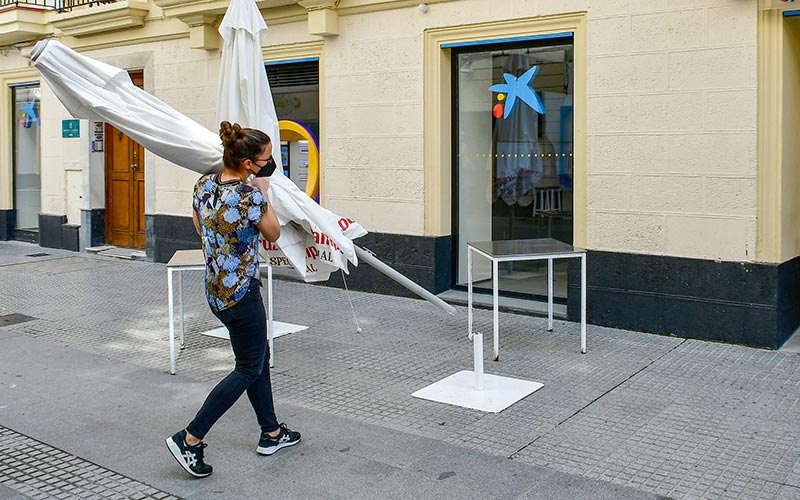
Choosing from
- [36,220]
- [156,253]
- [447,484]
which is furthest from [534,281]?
[36,220]

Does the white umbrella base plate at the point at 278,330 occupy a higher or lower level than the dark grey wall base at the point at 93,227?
lower

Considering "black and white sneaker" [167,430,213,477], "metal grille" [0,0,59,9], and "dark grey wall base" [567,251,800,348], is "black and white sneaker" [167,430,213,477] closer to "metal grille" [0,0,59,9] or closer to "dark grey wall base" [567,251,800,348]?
"dark grey wall base" [567,251,800,348]

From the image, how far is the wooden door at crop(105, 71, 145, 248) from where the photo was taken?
1381 centimetres

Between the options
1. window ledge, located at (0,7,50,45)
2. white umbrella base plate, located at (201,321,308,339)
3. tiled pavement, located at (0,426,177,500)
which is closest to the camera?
tiled pavement, located at (0,426,177,500)

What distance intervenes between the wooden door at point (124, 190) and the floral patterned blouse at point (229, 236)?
30.5 feet

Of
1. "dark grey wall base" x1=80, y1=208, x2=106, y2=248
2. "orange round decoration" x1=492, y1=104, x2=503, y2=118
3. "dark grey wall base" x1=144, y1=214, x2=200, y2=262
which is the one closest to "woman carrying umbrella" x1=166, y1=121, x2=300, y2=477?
"orange round decoration" x1=492, y1=104, x2=503, y2=118

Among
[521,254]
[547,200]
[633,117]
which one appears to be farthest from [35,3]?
[521,254]

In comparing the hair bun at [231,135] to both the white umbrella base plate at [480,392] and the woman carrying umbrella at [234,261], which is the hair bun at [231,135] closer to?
the woman carrying umbrella at [234,261]

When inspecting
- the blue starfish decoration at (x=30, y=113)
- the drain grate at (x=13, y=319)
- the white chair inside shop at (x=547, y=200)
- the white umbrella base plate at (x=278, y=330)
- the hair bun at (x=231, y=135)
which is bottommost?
the white umbrella base plate at (x=278, y=330)

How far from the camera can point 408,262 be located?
9.98 metres

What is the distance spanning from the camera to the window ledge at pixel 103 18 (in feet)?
41.5

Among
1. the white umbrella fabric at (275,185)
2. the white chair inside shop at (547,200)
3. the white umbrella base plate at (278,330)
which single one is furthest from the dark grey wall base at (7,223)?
the white chair inside shop at (547,200)

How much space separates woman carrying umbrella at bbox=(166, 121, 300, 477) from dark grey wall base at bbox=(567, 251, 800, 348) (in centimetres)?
436

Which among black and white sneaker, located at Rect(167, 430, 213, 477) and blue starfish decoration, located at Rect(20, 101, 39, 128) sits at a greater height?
blue starfish decoration, located at Rect(20, 101, 39, 128)
